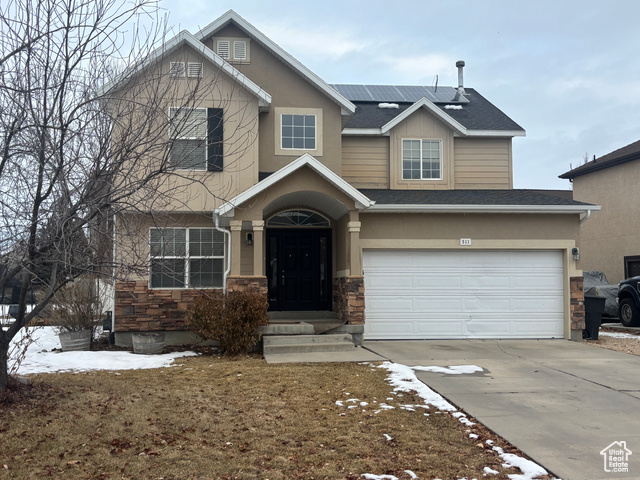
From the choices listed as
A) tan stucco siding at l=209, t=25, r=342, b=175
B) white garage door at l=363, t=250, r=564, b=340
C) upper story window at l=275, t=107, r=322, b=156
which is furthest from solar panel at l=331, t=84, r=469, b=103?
white garage door at l=363, t=250, r=564, b=340

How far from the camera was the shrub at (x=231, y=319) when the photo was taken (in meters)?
10.2

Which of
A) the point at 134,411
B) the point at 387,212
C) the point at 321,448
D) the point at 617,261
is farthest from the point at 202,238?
the point at 617,261

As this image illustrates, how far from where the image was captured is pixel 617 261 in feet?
71.1

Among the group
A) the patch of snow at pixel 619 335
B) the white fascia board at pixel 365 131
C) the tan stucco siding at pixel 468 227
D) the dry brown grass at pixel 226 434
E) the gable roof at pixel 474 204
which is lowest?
the patch of snow at pixel 619 335

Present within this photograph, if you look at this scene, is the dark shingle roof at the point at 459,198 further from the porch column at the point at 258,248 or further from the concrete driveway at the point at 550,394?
the concrete driveway at the point at 550,394

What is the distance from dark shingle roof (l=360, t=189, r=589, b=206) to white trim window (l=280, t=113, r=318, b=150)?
1.78 metres

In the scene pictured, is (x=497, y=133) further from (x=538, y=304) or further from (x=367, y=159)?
(x=538, y=304)

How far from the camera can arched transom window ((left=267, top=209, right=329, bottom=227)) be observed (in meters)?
13.1

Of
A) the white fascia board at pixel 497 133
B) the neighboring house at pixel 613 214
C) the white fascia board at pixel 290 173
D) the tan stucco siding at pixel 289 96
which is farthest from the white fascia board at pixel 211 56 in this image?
the neighboring house at pixel 613 214

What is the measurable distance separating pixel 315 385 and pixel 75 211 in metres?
3.79

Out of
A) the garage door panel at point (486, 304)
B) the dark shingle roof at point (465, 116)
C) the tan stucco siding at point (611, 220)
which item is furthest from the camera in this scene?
the tan stucco siding at point (611, 220)

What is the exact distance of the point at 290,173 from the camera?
1107 cm

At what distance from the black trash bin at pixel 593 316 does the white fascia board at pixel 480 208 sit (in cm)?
208

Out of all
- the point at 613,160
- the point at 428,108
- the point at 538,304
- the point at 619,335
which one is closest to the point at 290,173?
the point at 428,108
